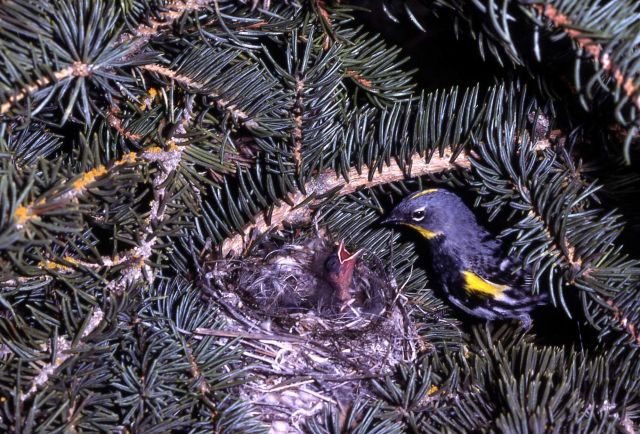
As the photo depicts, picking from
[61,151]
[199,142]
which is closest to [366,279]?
[199,142]

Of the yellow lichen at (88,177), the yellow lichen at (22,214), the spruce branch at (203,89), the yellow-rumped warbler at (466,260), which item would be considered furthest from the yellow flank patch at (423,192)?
the yellow lichen at (22,214)

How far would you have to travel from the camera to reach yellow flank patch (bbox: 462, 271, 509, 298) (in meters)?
1.96

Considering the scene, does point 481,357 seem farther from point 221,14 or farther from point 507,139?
point 221,14

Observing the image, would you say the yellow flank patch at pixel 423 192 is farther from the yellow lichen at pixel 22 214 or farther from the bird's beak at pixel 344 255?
the yellow lichen at pixel 22 214

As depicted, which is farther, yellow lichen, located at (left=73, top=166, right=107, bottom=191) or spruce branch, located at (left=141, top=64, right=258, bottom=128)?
spruce branch, located at (left=141, top=64, right=258, bottom=128)

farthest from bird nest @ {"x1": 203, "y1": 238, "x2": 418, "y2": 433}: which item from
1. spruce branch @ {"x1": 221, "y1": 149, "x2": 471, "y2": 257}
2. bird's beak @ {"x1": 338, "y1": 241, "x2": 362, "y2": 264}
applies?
spruce branch @ {"x1": 221, "y1": 149, "x2": 471, "y2": 257}

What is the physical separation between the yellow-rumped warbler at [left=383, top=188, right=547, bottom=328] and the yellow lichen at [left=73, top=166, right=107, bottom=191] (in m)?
0.93

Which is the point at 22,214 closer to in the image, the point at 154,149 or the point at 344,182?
the point at 154,149

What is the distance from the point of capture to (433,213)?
203cm

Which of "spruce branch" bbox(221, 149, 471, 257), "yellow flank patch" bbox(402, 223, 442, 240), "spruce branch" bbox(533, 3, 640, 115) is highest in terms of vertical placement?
"spruce branch" bbox(533, 3, 640, 115)

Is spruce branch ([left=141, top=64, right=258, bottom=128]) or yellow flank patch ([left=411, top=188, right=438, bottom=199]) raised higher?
spruce branch ([left=141, top=64, right=258, bottom=128])

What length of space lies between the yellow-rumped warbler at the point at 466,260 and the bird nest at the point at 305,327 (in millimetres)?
235

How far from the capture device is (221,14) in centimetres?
103

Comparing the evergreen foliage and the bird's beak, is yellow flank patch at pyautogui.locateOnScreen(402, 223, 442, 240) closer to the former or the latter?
the bird's beak
